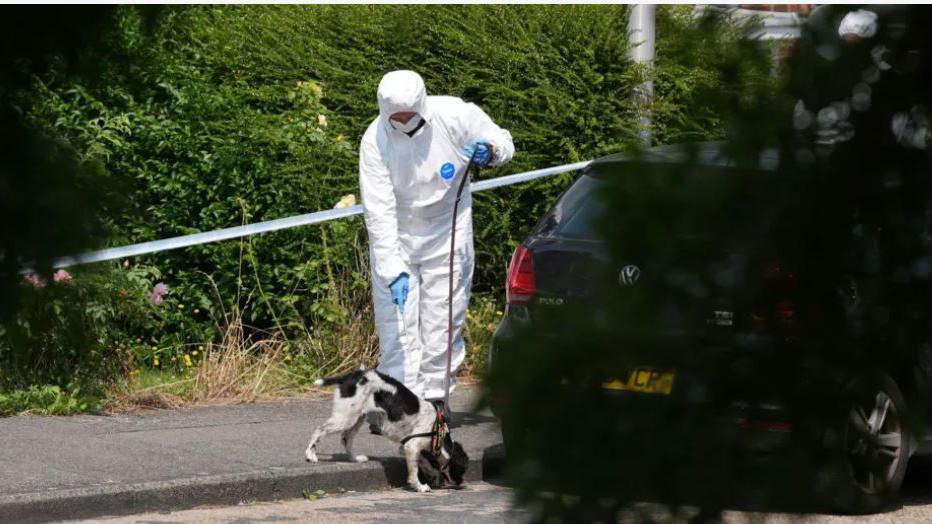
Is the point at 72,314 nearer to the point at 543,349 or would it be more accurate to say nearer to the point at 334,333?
the point at 543,349

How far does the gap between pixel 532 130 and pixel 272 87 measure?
2.11 m

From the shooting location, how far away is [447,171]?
8.56m

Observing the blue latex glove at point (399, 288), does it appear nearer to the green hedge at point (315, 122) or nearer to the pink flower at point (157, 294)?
the green hedge at point (315, 122)

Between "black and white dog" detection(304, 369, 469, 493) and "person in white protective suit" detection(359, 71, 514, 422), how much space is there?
893mm

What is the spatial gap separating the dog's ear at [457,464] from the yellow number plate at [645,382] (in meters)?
6.05

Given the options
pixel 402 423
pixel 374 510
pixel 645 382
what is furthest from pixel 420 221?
pixel 645 382

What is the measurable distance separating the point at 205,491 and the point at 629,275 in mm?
5765

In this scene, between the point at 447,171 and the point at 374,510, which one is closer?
the point at 374,510

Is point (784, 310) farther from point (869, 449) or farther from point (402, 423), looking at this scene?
point (402, 423)

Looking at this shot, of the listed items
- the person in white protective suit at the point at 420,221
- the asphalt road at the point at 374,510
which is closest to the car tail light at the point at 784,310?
the asphalt road at the point at 374,510

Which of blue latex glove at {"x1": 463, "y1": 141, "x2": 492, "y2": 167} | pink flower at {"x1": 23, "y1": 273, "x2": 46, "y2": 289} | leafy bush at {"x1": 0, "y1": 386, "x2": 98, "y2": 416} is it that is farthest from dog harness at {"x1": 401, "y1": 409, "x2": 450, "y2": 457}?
pink flower at {"x1": 23, "y1": 273, "x2": 46, "y2": 289}

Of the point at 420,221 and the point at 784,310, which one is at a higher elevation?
the point at 784,310

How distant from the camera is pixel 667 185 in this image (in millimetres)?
1639

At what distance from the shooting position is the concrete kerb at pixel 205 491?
6633mm
